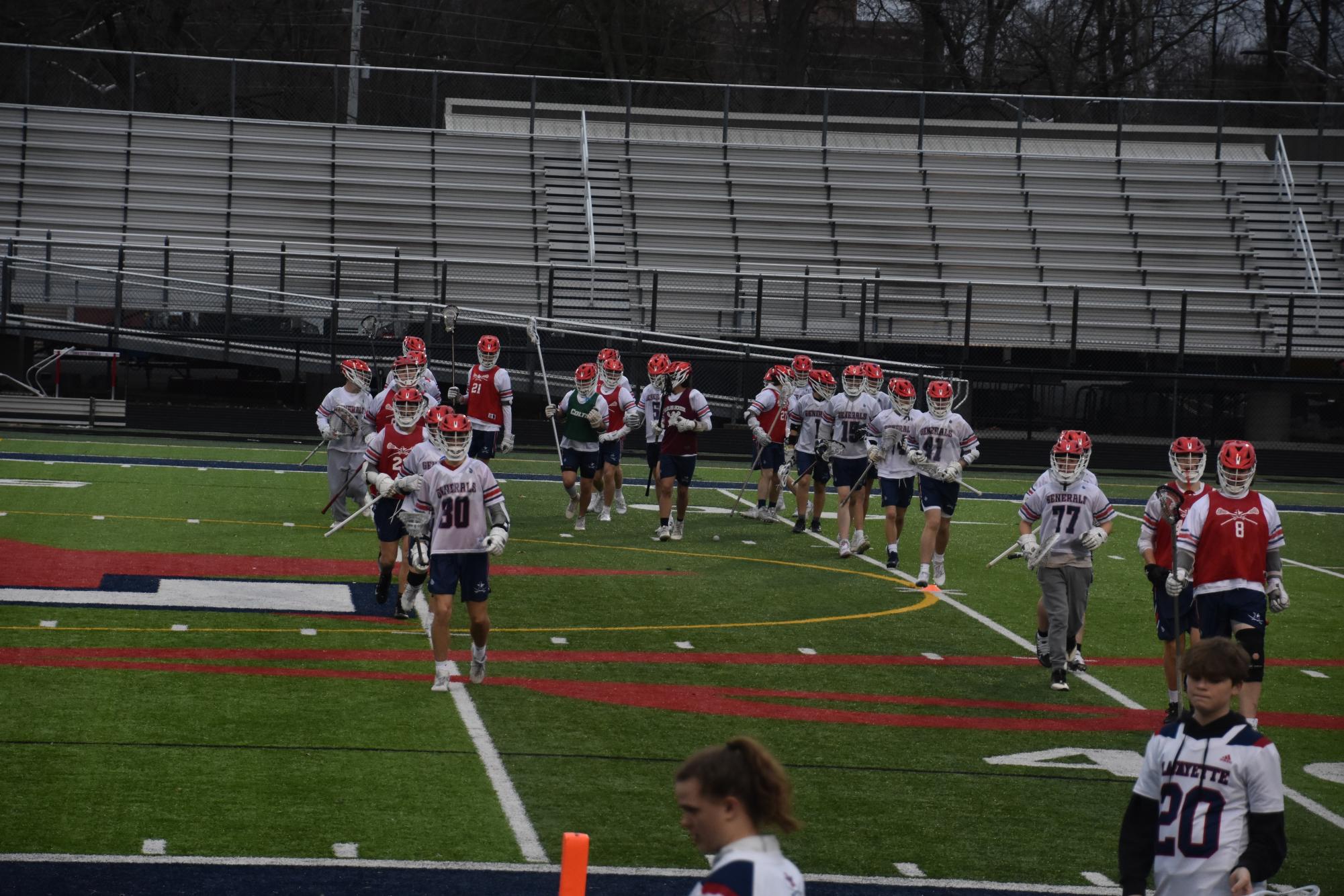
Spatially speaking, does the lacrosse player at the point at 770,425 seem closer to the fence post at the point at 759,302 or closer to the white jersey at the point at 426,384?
the white jersey at the point at 426,384

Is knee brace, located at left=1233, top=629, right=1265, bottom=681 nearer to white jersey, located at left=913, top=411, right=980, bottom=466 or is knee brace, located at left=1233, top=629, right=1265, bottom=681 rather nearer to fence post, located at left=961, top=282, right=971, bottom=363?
white jersey, located at left=913, top=411, right=980, bottom=466

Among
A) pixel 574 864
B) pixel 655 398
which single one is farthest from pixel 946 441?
pixel 574 864

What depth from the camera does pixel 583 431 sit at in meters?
19.7

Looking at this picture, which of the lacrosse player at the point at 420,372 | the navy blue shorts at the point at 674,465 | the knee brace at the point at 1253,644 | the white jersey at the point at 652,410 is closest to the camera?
the knee brace at the point at 1253,644

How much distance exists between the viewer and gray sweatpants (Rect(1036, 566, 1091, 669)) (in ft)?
40.7

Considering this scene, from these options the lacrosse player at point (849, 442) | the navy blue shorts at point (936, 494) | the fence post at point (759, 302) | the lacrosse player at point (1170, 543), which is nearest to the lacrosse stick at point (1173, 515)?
the lacrosse player at point (1170, 543)

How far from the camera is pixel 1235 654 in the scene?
5.61 m

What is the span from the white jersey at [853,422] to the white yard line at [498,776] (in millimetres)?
7641

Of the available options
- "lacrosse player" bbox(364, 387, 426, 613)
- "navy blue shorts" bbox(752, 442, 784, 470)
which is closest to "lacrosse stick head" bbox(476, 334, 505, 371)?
"navy blue shorts" bbox(752, 442, 784, 470)

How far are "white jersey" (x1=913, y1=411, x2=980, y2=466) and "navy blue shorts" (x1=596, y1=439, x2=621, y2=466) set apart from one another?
15.4 feet

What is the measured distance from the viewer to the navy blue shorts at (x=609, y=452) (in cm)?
2000

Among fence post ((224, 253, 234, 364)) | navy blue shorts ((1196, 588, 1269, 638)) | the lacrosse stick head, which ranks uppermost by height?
fence post ((224, 253, 234, 364))

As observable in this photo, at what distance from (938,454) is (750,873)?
12539 mm

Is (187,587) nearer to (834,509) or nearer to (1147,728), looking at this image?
(1147,728)
